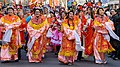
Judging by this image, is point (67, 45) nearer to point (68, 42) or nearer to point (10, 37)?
point (68, 42)

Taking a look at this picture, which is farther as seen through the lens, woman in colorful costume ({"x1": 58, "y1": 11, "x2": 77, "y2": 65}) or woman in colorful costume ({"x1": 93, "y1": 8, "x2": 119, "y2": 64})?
woman in colorful costume ({"x1": 93, "y1": 8, "x2": 119, "y2": 64})

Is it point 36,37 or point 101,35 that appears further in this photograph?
point 36,37

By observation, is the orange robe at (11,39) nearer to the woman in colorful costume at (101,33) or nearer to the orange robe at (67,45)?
the orange robe at (67,45)

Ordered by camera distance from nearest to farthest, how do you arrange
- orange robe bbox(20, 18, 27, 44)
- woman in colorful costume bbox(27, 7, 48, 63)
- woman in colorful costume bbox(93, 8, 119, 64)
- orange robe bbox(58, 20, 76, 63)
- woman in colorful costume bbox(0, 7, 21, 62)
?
orange robe bbox(58, 20, 76, 63)
woman in colorful costume bbox(93, 8, 119, 64)
woman in colorful costume bbox(0, 7, 21, 62)
woman in colorful costume bbox(27, 7, 48, 63)
orange robe bbox(20, 18, 27, 44)

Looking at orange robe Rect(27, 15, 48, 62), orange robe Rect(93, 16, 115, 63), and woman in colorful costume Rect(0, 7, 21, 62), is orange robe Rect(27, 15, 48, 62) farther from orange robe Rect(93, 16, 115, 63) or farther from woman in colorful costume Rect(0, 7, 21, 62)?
orange robe Rect(93, 16, 115, 63)

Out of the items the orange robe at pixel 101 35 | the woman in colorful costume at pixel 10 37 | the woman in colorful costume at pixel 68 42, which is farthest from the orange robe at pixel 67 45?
the woman in colorful costume at pixel 10 37

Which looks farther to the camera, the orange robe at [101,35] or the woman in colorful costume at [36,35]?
the woman in colorful costume at [36,35]

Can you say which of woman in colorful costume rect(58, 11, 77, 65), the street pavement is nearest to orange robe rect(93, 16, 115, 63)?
the street pavement

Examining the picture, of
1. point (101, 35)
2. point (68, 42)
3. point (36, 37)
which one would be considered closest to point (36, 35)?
point (36, 37)

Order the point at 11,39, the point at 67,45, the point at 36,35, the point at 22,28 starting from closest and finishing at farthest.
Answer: the point at 67,45 → the point at 11,39 → the point at 36,35 → the point at 22,28

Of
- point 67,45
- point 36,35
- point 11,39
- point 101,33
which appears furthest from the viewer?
point 36,35

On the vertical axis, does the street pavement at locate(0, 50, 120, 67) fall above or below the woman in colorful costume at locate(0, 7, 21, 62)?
below

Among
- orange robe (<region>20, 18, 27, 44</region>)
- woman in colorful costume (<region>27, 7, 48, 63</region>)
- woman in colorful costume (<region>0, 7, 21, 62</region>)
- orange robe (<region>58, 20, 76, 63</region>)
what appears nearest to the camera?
orange robe (<region>58, 20, 76, 63</region>)

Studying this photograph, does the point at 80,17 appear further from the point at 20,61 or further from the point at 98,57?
the point at 20,61
